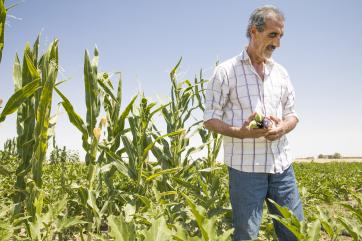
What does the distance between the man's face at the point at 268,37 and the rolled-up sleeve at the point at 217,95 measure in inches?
10.5

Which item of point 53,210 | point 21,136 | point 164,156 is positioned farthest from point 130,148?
point 53,210

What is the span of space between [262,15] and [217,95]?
0.55 metres

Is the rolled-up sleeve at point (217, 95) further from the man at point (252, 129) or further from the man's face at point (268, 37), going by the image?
the man's face at point (268, 37)

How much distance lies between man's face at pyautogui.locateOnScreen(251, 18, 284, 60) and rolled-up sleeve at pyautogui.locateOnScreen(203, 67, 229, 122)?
10.5 inches

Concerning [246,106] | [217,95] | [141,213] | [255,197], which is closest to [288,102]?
[246,106]

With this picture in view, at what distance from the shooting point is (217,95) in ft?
7.18

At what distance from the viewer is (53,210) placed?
1542mm

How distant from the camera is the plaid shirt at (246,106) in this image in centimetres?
209

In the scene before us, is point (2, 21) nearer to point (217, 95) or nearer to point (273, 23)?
point (217, 95)

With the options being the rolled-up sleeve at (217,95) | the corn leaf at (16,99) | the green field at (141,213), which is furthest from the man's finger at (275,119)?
the corn leaf at (16,99)

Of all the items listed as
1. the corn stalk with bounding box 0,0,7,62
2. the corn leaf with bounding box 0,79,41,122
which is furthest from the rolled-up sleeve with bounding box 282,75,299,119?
the corn stalk with bounding box 0,0,7,62

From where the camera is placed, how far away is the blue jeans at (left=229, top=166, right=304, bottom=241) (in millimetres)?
1988

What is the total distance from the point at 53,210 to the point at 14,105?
484 mm

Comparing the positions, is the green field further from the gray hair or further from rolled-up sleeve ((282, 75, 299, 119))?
the gray hair
